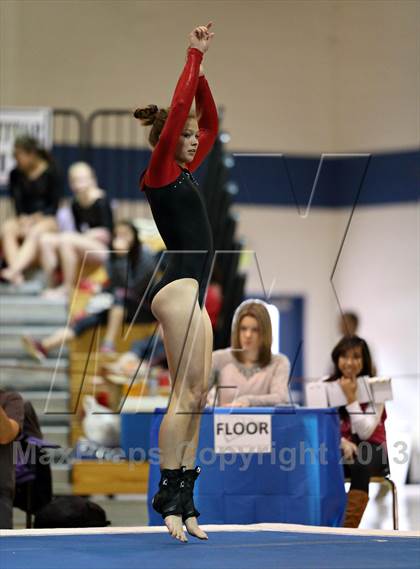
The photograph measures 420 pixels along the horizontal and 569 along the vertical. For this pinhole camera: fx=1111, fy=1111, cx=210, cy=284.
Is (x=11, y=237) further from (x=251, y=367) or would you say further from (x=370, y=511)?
(x=251, y=367)

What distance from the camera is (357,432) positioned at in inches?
202

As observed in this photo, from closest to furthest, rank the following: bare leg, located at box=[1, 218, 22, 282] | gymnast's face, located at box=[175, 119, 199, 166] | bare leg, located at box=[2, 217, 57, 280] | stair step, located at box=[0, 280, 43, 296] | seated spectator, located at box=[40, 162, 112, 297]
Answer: gymnast's face, located at box=[175, 119, 199, 166], seated spectator, located at box=[40, 162, 112, 297], bare leg, located at box=[2, 217, 57, 280], bare leg, located at box=[1, 218, 22, 282], stair step, located at box=[0, 280, 43, 296]

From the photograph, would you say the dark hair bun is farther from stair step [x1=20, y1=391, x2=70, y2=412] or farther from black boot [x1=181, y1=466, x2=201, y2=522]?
stair step [x1=20, y1=391, x2=70, y2=412]

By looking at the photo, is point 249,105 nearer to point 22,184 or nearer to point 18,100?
point 18,100

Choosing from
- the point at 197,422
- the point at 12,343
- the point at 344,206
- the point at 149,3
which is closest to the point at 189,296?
the point at 197,422

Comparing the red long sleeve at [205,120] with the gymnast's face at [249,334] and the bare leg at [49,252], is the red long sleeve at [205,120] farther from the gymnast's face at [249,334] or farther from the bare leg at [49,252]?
the bare leg at [49,252]

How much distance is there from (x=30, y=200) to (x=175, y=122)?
469 cm

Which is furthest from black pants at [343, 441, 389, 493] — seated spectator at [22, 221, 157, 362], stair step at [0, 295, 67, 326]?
stair step at [0, 295, 67, 326]

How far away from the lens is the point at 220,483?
477 centimetres

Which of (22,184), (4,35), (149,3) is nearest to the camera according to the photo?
(149,3)

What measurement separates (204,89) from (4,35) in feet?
10.0

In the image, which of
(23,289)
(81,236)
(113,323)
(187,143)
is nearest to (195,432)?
(187,143)

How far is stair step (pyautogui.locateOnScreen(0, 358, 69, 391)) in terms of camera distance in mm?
7594

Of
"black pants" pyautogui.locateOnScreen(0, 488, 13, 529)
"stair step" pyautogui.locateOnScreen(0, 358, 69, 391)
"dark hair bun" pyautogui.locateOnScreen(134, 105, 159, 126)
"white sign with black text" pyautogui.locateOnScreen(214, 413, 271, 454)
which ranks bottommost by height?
"black pants" pyautogui.locateOnScreen(0, 488, 13, 529)
